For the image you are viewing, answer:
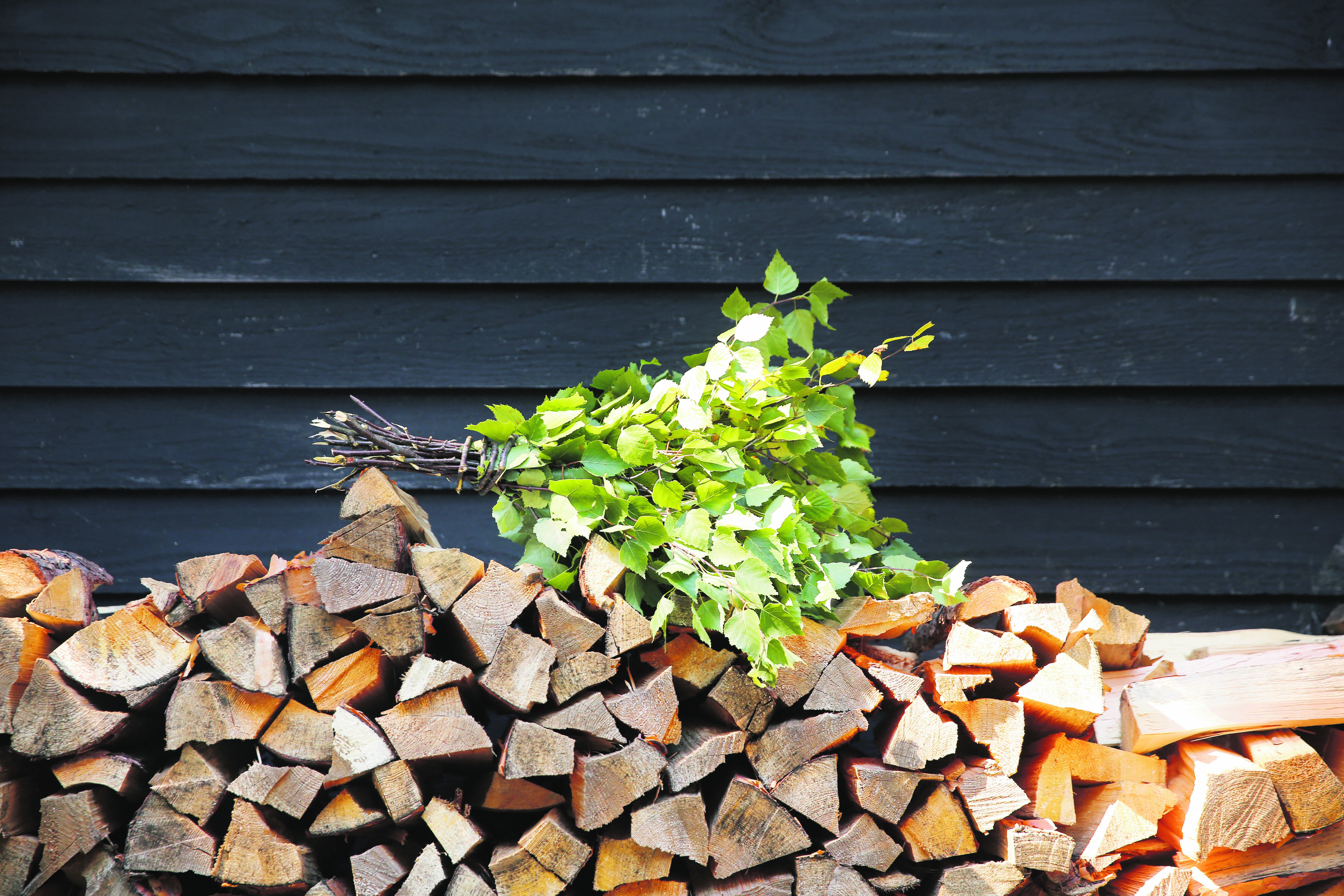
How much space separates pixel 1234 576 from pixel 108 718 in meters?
2.02

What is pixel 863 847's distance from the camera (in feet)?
3.35

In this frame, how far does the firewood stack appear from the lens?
38.4 inches

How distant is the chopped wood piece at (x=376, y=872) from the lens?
0.97 m

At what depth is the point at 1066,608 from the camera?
118 centimetres

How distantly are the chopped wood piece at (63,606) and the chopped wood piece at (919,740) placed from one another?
1103 millimetres

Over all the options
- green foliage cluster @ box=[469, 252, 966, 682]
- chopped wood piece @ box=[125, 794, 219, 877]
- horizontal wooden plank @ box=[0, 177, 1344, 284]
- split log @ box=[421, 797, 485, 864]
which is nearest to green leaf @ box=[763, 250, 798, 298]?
green foliage cluster @ box=[469, 252, 966, 682]

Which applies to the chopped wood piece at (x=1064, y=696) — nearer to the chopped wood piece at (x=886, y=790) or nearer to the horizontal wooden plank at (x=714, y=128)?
the chopped wood piece at (x=886, y=790)

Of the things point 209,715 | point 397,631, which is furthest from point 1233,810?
point 209,715

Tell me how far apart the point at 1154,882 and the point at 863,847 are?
→ 0.42m

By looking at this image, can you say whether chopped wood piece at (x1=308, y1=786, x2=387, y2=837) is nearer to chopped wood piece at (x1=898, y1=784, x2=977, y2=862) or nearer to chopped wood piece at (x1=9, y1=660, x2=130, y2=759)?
chopped wood piece at (x1=9, y1=660, x2=130, y2=759)

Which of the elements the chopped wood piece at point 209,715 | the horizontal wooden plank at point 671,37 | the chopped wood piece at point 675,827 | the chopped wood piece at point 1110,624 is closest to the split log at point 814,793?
the chopped wood piece at point 675,827

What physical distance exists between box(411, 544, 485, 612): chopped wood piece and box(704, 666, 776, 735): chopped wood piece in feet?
1.18

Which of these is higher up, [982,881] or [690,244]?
[690,244]

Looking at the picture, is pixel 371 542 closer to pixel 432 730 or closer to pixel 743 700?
pixel 432 730
